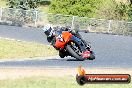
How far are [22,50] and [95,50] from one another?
4.09 meters

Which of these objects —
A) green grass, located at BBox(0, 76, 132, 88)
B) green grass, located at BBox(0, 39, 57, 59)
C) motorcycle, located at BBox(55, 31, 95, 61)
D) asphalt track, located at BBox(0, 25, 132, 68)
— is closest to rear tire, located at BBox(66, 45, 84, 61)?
motorcycle, located at BBox(55, 31, 95, 61)

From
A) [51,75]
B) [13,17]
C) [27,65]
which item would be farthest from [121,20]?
[51,75]

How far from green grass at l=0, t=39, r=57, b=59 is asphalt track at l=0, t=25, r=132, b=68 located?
201cm

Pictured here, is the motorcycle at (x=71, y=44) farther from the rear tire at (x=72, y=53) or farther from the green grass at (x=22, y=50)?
the green grass at (x=22, y=50)

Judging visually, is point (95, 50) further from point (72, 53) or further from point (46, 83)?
point (46, 83)

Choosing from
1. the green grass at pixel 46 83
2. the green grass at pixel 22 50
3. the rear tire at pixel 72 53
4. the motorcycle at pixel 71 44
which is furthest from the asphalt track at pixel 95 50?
the green grass at pixel 46 83

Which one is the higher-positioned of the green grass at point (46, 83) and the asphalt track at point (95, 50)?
the green grass at point (46, 83)

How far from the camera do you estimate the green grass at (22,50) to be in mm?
23722

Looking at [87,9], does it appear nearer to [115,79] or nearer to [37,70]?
[37,70]

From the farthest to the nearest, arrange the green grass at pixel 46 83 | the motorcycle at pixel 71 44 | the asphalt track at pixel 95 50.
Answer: the asphalt track at pixel 95 50, the motorcycle at pixel 71 44, the green grass at pixel 46 83

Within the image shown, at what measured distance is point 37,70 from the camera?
659 inches

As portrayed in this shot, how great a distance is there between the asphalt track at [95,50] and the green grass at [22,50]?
6.60 ft

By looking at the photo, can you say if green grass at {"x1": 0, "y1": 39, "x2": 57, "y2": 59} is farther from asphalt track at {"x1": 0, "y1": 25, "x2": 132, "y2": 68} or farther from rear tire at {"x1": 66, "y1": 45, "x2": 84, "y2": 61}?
rear tire at {"x1": 66, "y1": 45, "x2": 84, "y2": 61}

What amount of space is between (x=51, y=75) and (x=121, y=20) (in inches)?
976
